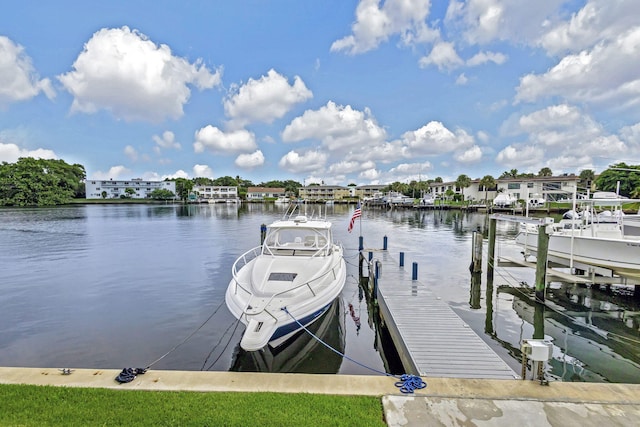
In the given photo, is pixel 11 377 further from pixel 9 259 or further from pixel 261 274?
pixel 9 259

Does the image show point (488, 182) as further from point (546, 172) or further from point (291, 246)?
point (291, 246)

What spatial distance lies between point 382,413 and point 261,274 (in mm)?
6173

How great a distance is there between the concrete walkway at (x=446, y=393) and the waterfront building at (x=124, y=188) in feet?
479

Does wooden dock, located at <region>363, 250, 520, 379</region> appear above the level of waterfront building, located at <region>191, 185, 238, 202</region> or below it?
below

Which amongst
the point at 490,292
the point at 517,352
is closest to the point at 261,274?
the point at 517,352

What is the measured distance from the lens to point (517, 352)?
31.4 feet

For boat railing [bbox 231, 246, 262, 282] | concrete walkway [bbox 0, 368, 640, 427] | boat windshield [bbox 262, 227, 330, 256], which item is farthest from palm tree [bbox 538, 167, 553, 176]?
concrete walkway [bbox 0, 368, 640, 427]

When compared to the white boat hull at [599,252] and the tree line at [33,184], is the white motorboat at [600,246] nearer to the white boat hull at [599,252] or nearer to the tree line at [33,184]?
the white boat hull at [599,252]

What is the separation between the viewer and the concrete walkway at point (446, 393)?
181 inches

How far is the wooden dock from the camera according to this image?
21.8 ft

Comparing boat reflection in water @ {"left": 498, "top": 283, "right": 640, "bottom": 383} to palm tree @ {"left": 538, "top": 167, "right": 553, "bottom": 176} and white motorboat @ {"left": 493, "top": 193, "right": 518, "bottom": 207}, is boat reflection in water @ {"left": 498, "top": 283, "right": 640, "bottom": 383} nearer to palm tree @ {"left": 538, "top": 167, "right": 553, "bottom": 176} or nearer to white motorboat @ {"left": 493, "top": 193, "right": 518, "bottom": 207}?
white motorboat @ {"left": 493, "top": 193, "right": 518, "bottom": 207}

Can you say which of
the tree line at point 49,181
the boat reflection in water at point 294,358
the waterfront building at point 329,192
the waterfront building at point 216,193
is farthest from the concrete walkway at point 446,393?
the waterfront building at point 329,192

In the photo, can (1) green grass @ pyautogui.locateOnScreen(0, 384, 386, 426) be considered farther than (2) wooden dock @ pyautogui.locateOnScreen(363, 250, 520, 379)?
No

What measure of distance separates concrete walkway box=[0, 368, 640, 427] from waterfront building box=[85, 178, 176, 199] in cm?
14613
